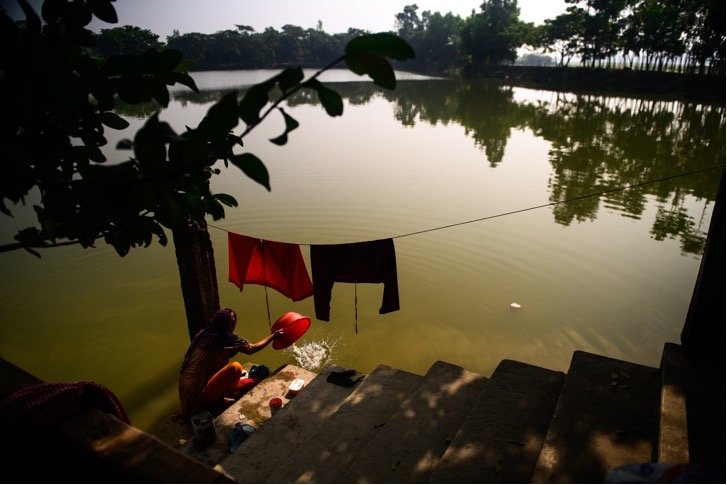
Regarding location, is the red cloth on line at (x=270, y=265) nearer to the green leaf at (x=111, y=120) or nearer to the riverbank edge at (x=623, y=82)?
the green leaf at (x=111, y=120)

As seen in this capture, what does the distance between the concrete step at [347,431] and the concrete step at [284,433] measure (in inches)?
3.0

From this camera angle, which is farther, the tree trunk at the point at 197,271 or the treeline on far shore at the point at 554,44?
the treeline on far shore at the point at 554,44

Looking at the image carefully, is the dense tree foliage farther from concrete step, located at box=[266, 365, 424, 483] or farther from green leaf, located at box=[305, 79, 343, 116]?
concrete step, located at box=[266, 365, 424, 483]

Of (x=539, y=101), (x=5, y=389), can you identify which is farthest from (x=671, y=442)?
(x=539, y=101)

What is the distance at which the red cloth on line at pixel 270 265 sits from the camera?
4746mm

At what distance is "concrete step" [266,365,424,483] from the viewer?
3.28 meters

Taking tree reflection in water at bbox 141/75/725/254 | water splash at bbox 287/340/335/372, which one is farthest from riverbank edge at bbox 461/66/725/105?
water splash at bbox 287/340/335/372

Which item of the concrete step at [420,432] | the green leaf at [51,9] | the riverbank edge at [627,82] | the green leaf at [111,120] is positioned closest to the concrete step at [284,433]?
the concrete step at [420,432]

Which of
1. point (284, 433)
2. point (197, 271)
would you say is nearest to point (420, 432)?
point (284, 433)

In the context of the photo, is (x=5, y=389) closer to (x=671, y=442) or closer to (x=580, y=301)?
(x=671, y=442)

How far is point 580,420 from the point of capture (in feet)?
8.97

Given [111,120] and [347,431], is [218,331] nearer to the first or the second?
[347,431]

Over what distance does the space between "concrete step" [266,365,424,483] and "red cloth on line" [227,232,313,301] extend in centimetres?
132

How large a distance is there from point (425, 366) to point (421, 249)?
3.20 m
